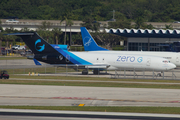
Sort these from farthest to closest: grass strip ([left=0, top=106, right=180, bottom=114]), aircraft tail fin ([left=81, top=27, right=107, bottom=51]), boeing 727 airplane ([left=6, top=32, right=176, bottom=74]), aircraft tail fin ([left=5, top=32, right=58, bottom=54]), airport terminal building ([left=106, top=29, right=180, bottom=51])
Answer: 1. airport terminal building ([left=106, top=29, right=180, bottom=51])
2. aircraft tail fin ([left=81, top=27, right=107, bottom=51])
3. aircraft tail fin ([left=5, top=32, right=58, bottom=54])
4. boeing 727 airplane ([left=6, top=32, right=176, bottom=74])
5. grass strip ([left=0, top=106, right=180, bottom=114])

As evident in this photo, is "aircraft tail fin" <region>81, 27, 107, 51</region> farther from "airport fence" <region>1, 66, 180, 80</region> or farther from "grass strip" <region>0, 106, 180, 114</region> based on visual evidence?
"grass strip" <region>0, 106, 180, 114</region>

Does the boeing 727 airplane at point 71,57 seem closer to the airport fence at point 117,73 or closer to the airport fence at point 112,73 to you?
the airport fence at point 112,73

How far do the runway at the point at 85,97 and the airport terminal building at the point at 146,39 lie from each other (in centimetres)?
5162

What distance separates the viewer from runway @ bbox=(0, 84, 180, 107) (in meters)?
24.2

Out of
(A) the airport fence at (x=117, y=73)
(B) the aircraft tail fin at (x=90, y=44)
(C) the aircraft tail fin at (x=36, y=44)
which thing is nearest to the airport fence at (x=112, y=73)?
(A) the airport fence at (x=117, y=73)

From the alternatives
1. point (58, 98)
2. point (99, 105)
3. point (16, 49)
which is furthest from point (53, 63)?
point (16, 49)

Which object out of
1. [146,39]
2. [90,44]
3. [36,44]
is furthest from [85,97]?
[146,39]

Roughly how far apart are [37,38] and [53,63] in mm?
5130

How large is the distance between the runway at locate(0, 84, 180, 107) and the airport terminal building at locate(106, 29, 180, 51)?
51.6m

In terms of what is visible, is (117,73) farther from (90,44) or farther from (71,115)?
(71,115)

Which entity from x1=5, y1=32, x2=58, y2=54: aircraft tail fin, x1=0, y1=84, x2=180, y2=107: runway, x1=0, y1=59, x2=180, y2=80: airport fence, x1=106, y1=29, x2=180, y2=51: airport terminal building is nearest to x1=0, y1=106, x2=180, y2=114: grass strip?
x1=0, y1=84, x2=180, y2=107: runway

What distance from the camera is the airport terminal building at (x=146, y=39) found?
266 feet

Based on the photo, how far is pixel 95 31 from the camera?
13750 centimetres

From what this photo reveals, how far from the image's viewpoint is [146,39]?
87750mm
